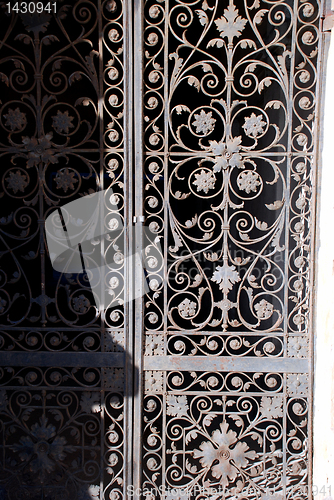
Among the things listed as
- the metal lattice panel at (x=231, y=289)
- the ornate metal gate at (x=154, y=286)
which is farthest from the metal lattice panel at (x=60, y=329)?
the metal lattice panel at (x=231, y=289)

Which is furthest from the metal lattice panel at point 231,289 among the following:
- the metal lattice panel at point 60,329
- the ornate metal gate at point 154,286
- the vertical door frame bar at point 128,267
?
the metal lattice panel at point 60,329

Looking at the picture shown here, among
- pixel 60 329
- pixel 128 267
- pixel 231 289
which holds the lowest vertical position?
pixel 60 329

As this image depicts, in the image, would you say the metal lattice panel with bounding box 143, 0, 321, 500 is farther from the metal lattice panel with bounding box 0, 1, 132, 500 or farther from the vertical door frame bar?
the metal lattice panel with bounding box 0, 1, 132, 500

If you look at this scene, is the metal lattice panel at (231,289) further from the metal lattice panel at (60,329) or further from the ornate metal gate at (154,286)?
the metal lattice panel at (60,329)

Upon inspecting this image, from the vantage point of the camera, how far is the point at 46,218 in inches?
105

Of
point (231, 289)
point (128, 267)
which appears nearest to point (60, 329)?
point (128, 267)

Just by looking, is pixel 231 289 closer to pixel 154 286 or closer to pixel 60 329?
pixel 154 286

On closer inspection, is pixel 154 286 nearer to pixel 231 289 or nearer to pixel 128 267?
pixel 128 267

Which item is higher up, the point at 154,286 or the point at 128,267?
the point at 128,267

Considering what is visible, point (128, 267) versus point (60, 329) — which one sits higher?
point (128, 267)

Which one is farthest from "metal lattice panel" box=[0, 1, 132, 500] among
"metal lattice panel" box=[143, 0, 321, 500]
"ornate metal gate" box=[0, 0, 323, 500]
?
"metal lattice panel" box=[143, 0, 321, 500]

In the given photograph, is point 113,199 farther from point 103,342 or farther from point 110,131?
point 103,342

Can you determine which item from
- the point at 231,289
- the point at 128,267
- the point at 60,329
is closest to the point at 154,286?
the point at 128,267

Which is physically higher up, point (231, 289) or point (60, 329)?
point (231, 289)
